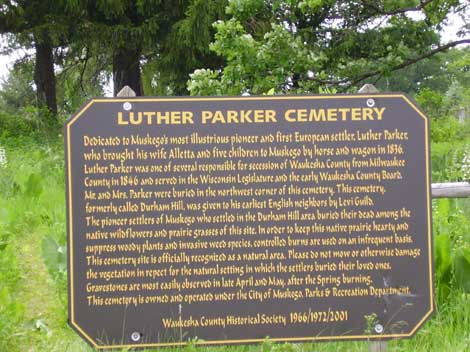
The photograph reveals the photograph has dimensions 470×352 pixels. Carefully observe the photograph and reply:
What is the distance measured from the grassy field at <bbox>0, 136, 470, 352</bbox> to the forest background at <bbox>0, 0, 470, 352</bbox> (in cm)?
1

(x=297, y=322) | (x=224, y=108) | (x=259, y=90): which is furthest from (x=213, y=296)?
(x=259, y=90)

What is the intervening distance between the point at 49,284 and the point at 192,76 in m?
3.08

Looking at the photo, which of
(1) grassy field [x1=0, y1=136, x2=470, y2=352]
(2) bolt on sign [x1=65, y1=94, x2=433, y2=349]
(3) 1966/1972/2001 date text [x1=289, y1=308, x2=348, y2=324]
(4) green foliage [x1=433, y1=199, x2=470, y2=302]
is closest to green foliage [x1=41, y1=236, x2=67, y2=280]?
(1) grassy field [x1=0, y1=136, x2=470, y2=352]

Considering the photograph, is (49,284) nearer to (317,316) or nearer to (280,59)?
(317,316)

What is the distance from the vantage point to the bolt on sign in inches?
126

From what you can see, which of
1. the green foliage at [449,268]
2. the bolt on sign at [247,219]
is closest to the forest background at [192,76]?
the green foliage at [449,268]

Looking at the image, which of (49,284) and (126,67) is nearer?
(49,284)

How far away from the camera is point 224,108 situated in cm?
329

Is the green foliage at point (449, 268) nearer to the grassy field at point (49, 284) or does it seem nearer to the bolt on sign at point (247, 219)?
the grassy field at point (49, 284)

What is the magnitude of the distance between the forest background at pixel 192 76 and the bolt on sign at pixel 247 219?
28 centimetres

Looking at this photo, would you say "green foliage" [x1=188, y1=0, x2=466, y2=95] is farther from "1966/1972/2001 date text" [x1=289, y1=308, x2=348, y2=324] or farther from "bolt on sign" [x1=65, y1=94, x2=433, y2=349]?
"1966/1972/2001 date text" [x1=289, y1=308, x2=348, y2=324]

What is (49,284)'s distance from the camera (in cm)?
481

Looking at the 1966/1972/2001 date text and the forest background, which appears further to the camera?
the forest background

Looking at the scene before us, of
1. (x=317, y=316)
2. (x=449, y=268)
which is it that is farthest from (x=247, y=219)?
(x=449, y=268)
